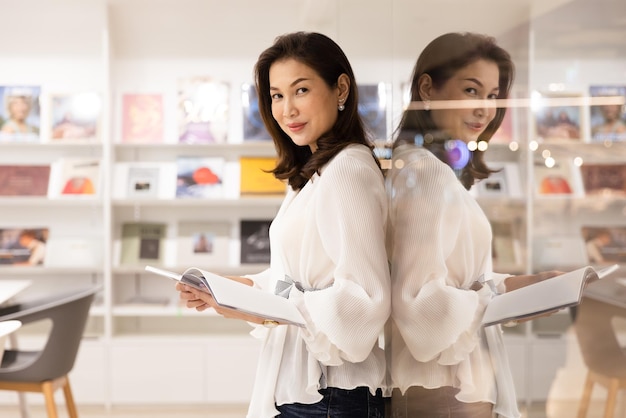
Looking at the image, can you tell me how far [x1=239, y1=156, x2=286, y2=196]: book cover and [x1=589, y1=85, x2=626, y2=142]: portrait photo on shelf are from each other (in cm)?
415

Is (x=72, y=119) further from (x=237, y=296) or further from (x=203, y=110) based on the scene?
(x=237, y=296)

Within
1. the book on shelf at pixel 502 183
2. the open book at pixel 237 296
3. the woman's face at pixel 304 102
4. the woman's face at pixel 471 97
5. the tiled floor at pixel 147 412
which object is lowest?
the tiled floor at pixel 147 412

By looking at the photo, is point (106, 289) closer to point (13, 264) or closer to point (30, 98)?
point (13, 264)

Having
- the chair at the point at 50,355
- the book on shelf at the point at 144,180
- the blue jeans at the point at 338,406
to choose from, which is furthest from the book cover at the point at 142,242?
the blue jeans at the point at 338,406

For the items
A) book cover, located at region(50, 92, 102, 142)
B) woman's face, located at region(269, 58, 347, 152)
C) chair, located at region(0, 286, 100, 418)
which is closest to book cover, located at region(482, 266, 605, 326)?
woman's face, located at region(269, 58, 347, 152)

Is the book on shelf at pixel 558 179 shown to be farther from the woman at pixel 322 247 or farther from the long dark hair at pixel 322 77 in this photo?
the long dark hair at pixel 322 77

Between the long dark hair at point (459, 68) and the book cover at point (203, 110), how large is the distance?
3.60m

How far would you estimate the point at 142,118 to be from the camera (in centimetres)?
470

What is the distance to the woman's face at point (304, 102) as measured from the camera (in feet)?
4.80

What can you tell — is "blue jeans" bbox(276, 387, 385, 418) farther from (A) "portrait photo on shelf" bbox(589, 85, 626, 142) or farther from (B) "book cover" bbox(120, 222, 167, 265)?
(B) "book cover" bbox(120, 222, 167, 265)

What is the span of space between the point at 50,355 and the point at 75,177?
6.16ft

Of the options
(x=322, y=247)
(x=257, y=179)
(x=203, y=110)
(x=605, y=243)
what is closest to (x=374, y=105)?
(x=322, y=247)

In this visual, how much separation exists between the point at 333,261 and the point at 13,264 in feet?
12.8

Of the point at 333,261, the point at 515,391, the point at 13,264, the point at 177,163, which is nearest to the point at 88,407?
the point at 13,264
